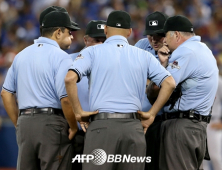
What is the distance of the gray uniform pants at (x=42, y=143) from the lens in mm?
4438

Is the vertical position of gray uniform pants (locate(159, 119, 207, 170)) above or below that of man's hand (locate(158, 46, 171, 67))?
below

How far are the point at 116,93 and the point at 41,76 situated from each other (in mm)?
892

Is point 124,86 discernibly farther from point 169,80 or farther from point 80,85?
point 80,85

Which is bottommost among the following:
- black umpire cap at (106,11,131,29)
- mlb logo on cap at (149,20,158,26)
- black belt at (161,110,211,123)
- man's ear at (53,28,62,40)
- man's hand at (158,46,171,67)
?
black belt at (161,110,211,123)

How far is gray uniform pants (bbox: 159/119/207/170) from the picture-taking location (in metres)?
4.58

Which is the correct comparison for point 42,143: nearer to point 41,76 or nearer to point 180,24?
point 41,76

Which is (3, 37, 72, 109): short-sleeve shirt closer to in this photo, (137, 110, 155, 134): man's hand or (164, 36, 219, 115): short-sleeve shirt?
(137, 110, 155, 134): man's hand

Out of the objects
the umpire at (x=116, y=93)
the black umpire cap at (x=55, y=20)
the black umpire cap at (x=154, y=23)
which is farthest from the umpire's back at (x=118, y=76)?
the black umpire cap at (x=154, y=23)

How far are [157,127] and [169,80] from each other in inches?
34.6

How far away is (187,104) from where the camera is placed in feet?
15.3

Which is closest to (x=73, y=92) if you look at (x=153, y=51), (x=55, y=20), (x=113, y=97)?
(x=113, y=97)

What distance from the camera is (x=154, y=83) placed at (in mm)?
4613

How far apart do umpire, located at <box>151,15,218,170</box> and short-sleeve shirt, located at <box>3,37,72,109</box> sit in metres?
1.22

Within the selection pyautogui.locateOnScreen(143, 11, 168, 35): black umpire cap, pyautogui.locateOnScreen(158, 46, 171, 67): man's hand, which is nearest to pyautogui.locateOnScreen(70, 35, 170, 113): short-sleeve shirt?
pyautogui.locateOnScreen(158, 46, 171, 67): man's hand
